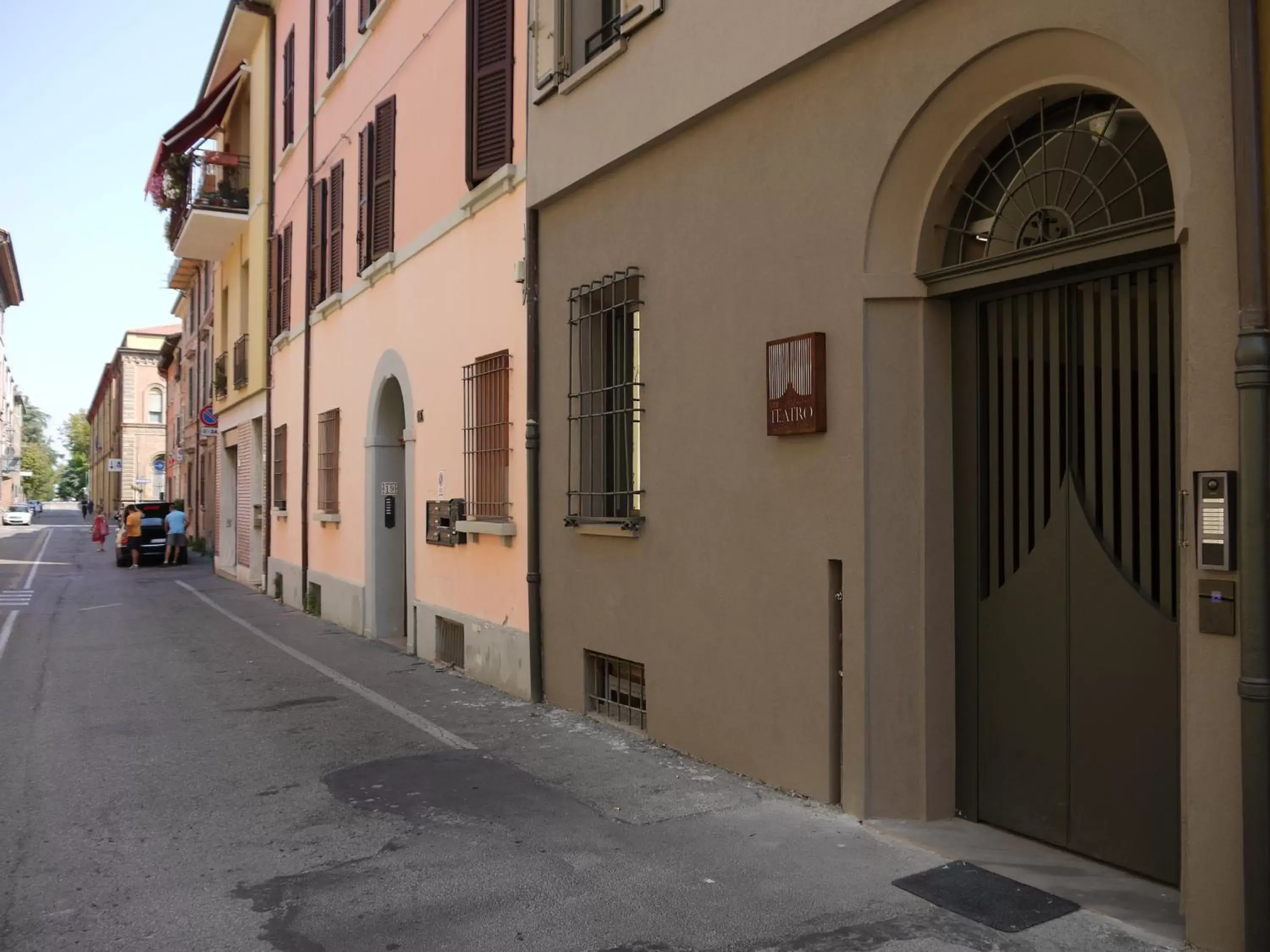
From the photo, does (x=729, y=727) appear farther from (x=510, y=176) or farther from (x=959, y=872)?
(x=510, y=176)

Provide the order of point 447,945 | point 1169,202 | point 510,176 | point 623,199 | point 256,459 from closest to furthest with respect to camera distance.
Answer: point 447,945 < point 1169,202 < point 623,199 < point 510,176 < point 256,459

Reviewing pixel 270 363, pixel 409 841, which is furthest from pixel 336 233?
pixel 409 841

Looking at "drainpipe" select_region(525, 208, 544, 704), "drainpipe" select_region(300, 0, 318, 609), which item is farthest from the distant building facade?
"drainpipe" select_region(525, 208, 544, 704)

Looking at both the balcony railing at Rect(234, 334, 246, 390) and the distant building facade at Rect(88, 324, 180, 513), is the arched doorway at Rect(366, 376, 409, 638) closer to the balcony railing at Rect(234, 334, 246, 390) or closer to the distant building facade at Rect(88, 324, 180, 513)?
the balcony railing at Rect(234, 334, 246, 390)

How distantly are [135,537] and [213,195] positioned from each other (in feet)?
31.9

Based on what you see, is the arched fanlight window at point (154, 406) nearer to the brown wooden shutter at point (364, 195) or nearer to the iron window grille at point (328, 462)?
the iron window grille at point (328, 462)

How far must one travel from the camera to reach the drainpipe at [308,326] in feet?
54.2

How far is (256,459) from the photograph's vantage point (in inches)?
834

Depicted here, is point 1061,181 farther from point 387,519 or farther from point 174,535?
point 174,535

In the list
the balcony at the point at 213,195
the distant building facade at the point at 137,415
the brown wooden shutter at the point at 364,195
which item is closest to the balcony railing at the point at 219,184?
the balcony at the point at 213,195

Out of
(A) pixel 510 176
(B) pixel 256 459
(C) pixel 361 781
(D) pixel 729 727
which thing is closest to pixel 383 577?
(A) pixel 510 176

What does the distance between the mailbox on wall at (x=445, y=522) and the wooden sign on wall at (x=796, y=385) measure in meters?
4.97

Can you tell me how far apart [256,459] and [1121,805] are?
63.0ft

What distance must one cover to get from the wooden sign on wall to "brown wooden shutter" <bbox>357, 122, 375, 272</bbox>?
28.3ft
